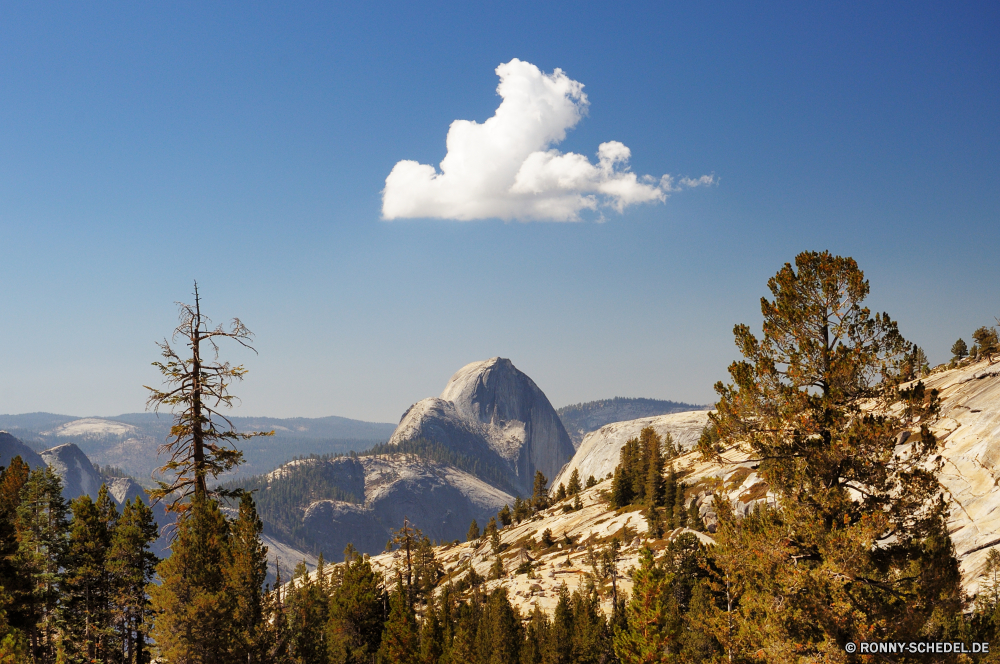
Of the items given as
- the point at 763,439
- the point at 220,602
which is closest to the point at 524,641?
the point at 220,602

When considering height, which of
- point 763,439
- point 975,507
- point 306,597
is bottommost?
point 306,597

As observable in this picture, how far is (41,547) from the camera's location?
29828 mm

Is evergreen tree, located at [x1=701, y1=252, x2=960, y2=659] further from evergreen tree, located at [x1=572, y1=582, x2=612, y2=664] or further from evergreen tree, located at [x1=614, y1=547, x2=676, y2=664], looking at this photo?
evergreen tree, located at [x1=572, y1=582, x2=612, y2=664]

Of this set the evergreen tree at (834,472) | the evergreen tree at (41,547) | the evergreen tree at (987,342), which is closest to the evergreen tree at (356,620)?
the evergreen tree at (41,547)

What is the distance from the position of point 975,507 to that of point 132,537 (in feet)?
205

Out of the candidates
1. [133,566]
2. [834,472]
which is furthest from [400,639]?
[834,472]

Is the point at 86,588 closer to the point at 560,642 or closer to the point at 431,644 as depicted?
the point at 431,644

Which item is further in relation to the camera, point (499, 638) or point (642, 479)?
point (642, 479)

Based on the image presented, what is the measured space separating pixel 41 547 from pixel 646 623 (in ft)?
107

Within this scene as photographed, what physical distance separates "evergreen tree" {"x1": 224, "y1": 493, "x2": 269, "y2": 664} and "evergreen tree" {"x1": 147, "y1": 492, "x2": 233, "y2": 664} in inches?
37.3

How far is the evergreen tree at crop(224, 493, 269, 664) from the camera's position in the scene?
24203mm

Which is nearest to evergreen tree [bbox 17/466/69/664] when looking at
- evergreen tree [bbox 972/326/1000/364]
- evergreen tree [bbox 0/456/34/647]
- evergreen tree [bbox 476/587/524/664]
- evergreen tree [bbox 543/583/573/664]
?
evergreen tree [bbox 0/456/34/647]

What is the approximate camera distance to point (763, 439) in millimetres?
14758

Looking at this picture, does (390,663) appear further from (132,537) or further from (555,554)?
(555,554)
